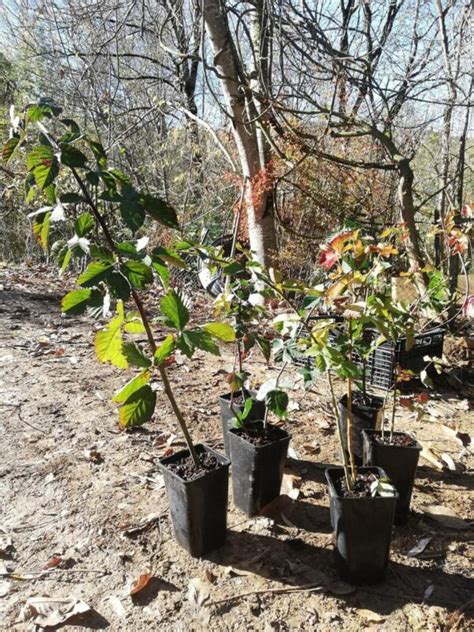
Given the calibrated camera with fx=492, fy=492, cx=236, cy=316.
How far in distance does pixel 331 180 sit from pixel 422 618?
4.19m

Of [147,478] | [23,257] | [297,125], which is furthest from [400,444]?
[23,257]

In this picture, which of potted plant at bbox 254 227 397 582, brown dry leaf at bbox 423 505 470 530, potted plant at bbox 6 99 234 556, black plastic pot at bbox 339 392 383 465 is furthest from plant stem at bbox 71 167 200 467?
brown dry leaf at bbox 423 505 470 530

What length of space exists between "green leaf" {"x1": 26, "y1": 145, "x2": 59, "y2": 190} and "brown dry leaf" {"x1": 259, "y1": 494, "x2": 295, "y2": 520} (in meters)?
1.60

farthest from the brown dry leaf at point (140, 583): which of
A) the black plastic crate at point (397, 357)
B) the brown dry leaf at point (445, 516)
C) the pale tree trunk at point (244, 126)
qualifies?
the pale tree trunk at point (244, 126)

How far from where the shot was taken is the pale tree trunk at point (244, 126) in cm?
397

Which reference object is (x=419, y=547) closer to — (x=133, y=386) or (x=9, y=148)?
(x=133, y=386)

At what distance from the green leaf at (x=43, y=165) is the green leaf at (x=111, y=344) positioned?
47 centimetres

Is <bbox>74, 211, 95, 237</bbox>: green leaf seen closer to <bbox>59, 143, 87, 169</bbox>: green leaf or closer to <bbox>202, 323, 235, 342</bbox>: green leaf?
<bbox>59, 143, 87, 169</bbox>: green leaf

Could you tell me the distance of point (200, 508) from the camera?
185 centimetres

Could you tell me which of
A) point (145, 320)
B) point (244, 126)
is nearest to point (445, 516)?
point (145, 320)

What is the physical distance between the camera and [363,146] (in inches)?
199

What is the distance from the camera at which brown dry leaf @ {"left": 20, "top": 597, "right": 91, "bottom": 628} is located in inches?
63.4

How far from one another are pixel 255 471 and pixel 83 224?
1243 mm

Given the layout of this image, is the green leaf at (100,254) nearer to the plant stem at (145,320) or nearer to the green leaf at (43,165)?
the plant stem at (145,320)
